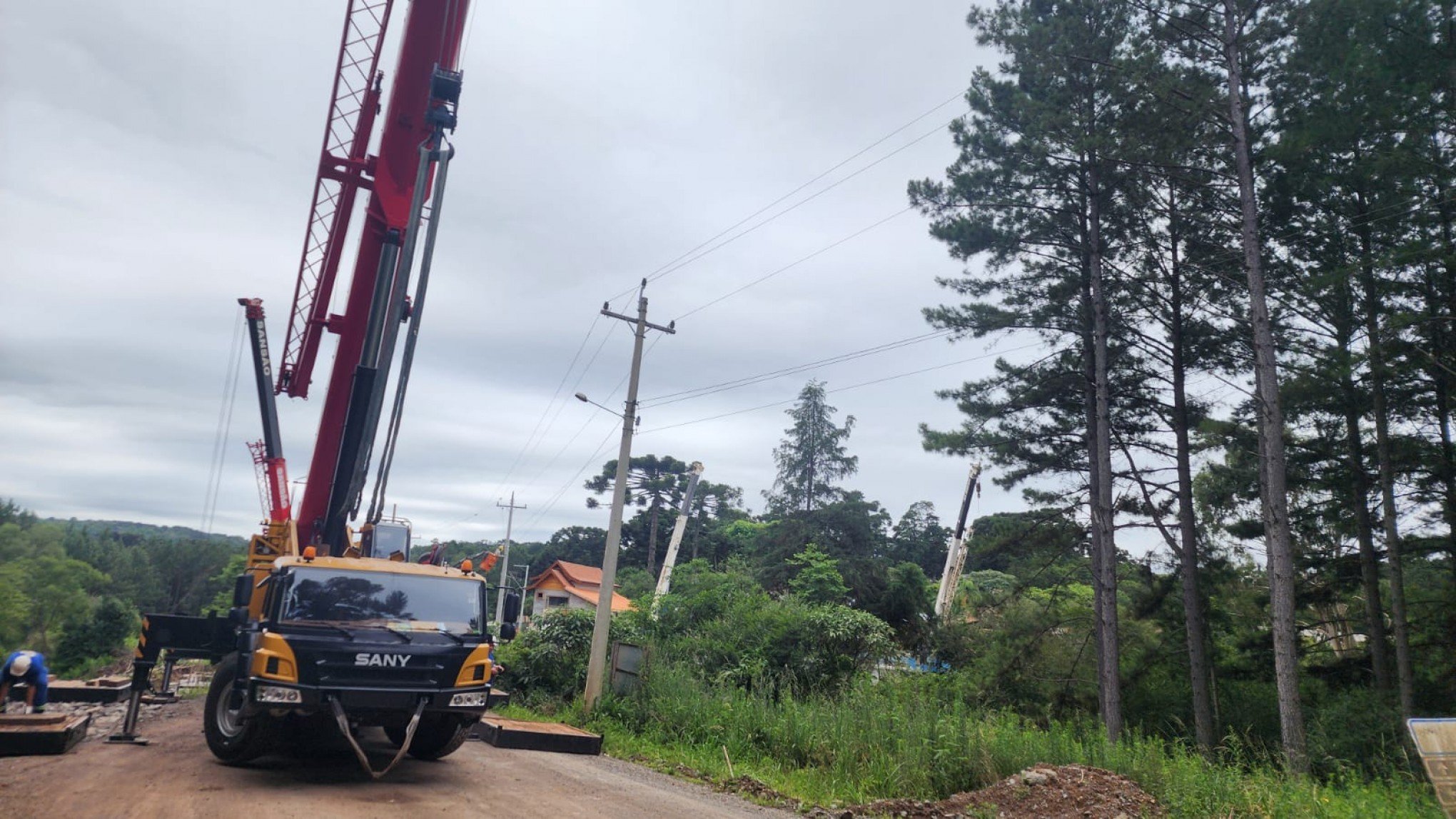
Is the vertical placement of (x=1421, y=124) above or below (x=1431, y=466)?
above

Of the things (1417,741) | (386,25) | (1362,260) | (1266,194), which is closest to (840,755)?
(1417,741)

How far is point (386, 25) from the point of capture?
1231 centimetres

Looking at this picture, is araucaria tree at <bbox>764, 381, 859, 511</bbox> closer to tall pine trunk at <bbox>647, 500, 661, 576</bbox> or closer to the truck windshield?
tall pine trunk at <bbox>647, 500, 661, 576</bbox>

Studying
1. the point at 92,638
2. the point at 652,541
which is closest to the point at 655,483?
the point at 652,541

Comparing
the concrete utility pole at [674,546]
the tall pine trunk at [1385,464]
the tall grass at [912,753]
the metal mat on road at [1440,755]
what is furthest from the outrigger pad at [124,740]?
the tall pine trunk at [1385,464]

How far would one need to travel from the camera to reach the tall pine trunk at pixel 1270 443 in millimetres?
12836

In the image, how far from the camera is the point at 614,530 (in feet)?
59.0

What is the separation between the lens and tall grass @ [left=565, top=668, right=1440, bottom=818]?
8023 millimetres

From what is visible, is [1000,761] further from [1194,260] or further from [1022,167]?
[1022,167]

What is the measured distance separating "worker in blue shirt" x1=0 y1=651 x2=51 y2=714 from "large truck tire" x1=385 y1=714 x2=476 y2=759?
15.3 feet

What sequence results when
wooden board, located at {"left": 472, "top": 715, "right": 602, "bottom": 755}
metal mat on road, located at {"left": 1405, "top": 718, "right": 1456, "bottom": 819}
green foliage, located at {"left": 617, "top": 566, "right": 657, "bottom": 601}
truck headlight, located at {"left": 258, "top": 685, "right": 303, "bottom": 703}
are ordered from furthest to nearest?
1. green foliage, located at {"left": 617, "top": 566, "right": 657, "bottom": 601}
2. wooden board, located at {"left": 472, "top": 715, "right": 602, "bottom": 755}
3. truck headlight, located at {"left": 258, "top": 685, "right": 303, "bottom": 703}
4. metal mat on road, located at {"left": 1405, "top": 718, "right": 1456, "bottom": 819}

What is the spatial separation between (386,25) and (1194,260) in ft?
52.2

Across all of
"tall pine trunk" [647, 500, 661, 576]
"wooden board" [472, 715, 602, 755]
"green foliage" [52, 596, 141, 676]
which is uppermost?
"tall pine trunk" [647, 500, 661, 576]

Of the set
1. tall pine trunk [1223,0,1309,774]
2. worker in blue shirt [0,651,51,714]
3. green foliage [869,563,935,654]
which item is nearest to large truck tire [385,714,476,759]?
worker in blue shirt [0,651,51,714]
